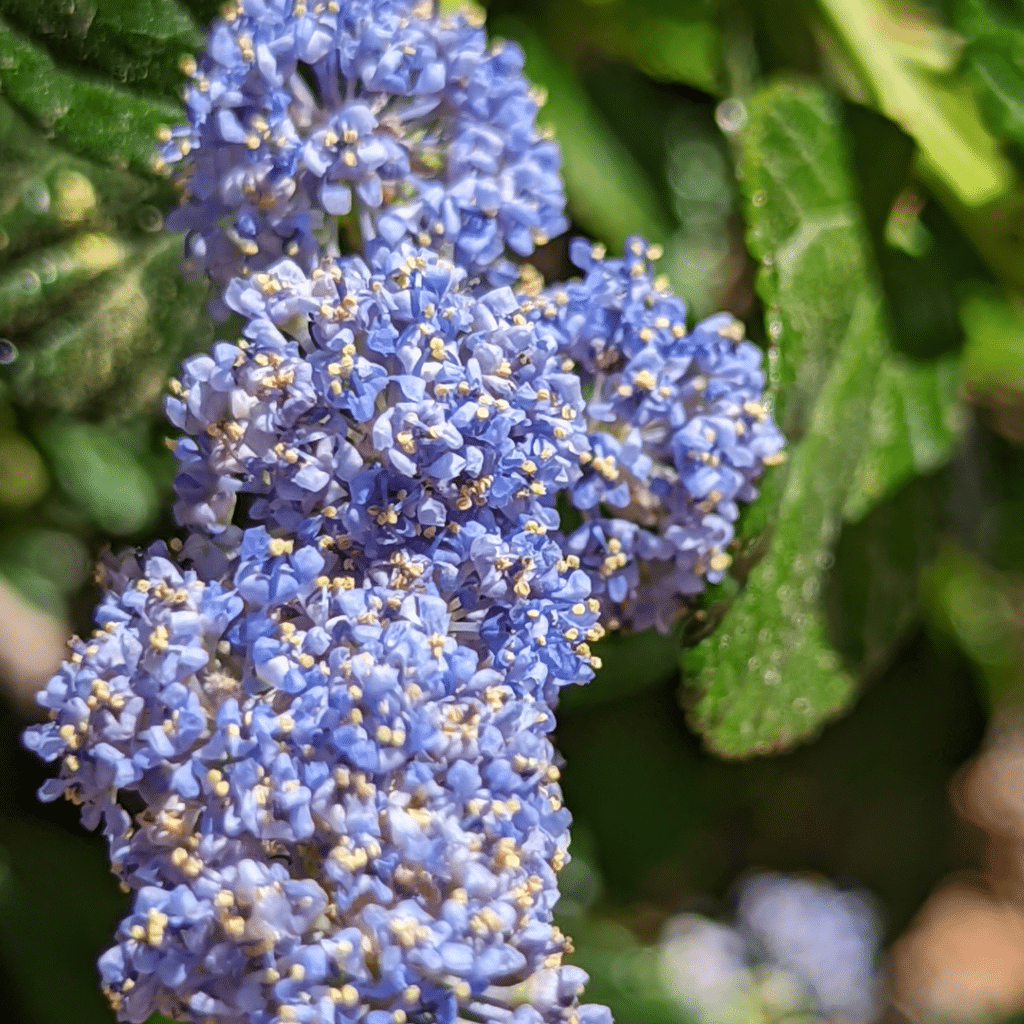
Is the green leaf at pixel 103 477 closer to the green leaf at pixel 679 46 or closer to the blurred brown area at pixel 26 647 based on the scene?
the blurred brown area at pixel 26 647

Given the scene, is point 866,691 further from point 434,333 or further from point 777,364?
point 434,333

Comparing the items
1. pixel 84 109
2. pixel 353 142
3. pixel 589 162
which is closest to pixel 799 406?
pixel 353 142

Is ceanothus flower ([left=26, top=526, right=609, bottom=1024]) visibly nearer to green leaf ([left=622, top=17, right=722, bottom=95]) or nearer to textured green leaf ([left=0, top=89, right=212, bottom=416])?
textured green leaf ([left=0, top=89, right=212, bottom=416])

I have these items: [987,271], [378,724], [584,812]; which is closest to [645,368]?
[378,724]

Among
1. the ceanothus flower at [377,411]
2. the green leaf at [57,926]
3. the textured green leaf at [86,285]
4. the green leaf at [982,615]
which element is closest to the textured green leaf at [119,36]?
the textured green leaf at [86,285]

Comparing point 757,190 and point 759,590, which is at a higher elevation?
point 757,190

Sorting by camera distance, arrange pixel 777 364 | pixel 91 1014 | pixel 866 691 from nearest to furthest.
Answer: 1. pixel 777 364
2. pixel 91 1014
3. pixel 866 691
